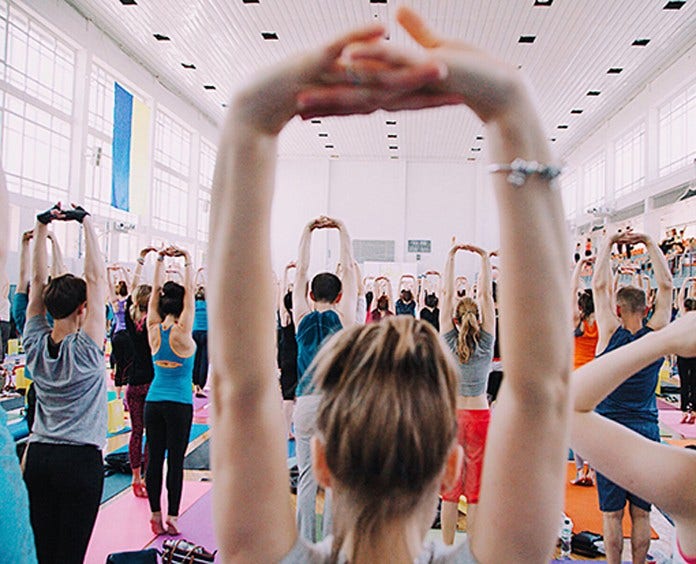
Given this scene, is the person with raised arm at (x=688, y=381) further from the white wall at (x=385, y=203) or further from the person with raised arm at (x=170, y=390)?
the white wall at (x=385, y=203)

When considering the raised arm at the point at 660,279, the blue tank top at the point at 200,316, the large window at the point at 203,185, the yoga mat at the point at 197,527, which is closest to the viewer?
the raised arm at the point at 660,279

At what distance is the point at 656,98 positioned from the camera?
1253cm

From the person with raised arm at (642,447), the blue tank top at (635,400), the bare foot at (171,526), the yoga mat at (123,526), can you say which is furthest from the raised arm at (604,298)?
the yoga mat at (123,526)

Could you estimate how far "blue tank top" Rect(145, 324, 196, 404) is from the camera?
372 cm

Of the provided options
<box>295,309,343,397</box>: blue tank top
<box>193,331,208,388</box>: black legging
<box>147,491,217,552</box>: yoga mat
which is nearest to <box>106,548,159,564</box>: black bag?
<box>147,491,217,552</box>: yoga mat

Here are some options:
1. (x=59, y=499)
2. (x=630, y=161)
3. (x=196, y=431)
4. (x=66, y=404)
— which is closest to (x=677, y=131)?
(x=630, y=161)

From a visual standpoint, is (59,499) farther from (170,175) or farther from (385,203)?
(385,203)

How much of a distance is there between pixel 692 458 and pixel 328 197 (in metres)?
20.7

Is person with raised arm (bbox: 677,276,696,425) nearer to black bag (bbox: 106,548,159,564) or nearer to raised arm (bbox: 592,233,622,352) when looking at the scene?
raised arm (bbox: 592,233,622,352)

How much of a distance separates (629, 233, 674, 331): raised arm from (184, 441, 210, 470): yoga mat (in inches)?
165

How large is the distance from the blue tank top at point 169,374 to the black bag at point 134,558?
3.21 ft

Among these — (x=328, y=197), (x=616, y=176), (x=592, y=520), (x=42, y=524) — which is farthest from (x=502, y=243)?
(x=328, y=197)

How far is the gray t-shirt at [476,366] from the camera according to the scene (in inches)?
140

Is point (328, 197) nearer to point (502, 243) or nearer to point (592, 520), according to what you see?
point (592, 520)
